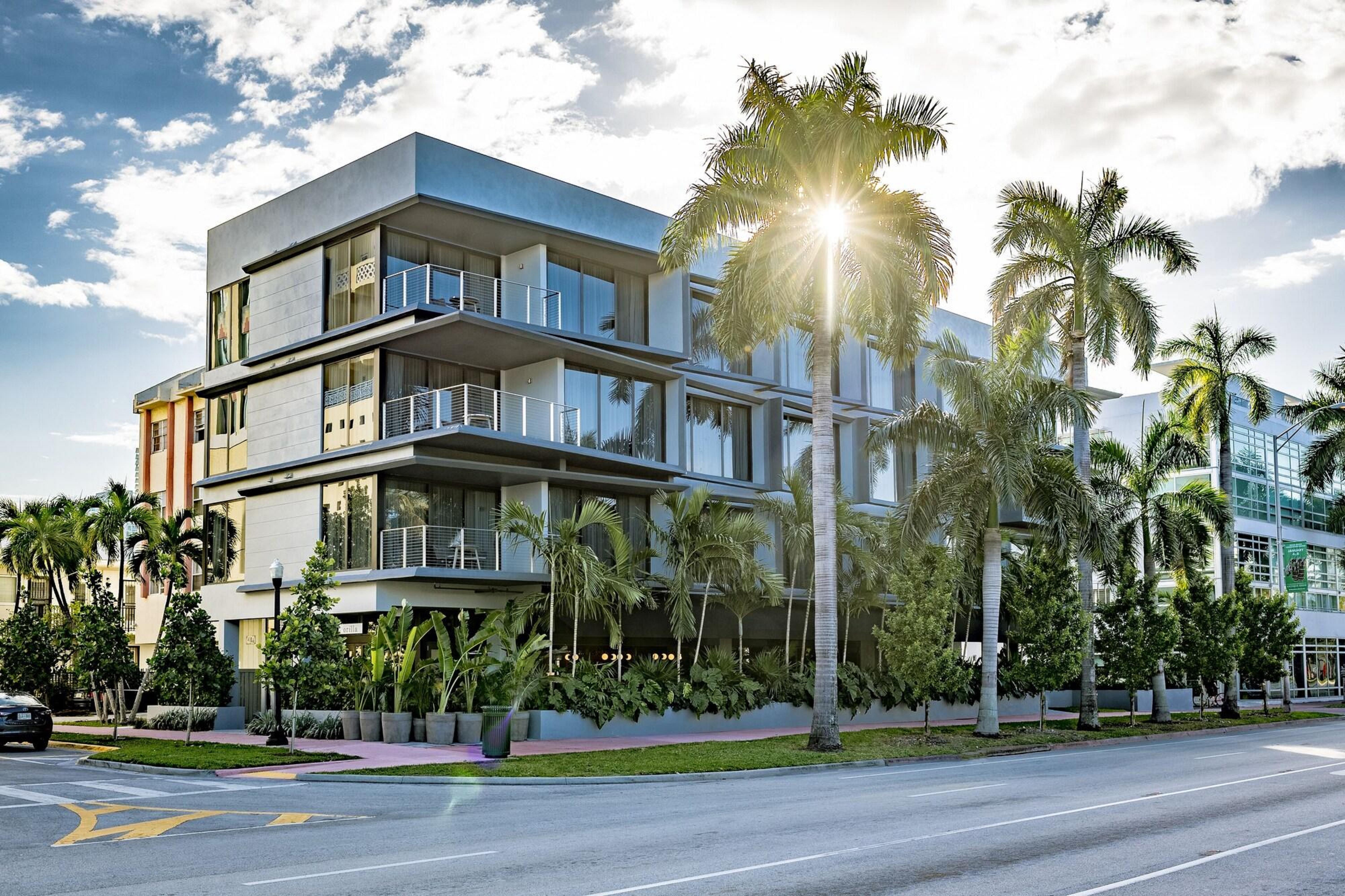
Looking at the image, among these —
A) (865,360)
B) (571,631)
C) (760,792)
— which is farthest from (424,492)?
(865,360)

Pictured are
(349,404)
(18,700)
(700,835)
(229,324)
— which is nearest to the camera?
(700,835)

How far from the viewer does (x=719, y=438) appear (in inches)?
1544

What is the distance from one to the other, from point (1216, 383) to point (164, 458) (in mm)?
38921

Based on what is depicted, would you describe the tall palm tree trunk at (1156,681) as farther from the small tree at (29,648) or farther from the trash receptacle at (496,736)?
the small tree at (29,648)

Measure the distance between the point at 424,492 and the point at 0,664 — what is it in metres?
13.8

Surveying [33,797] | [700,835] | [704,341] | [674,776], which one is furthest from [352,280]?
[700,835]

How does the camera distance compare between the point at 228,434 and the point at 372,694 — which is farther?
the point at 228,434

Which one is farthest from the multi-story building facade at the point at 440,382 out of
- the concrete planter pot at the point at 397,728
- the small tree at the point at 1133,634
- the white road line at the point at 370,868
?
the white road line at the point at 370,868

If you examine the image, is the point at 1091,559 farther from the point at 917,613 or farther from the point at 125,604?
the point at 125,604

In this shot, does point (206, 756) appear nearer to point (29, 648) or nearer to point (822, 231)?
point (29, 648)

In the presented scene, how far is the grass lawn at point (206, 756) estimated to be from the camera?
2208 cm

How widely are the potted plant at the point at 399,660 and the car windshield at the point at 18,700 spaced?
8.36 metres

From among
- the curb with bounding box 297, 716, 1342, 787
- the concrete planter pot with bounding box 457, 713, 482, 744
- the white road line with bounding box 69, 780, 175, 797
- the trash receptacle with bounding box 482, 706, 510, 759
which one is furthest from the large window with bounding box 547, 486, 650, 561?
the white road line with bounding box 69, 780, 175, 797

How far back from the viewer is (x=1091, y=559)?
32469mm
